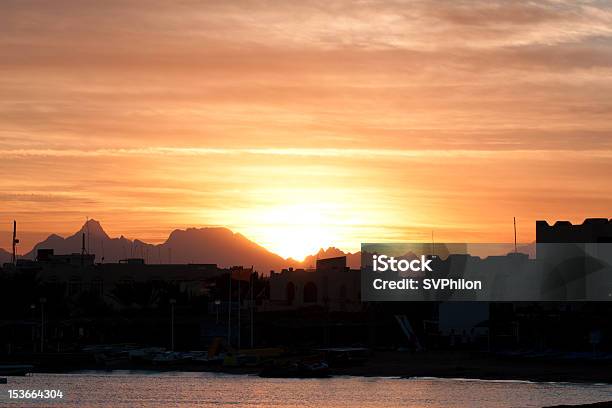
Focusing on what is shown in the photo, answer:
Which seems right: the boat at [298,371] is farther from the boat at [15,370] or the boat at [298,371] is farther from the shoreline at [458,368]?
the boat at [15,370]

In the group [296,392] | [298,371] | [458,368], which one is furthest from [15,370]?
[458,368]

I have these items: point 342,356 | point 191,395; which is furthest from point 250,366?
point 191,395

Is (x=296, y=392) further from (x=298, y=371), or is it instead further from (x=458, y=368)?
(x=458, y=368)

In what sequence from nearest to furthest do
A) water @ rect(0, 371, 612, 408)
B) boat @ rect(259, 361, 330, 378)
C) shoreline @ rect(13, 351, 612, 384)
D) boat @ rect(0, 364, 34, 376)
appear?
water @ rect(0, 371, 612, 408) < shoreline @ rect(13, 351, 612, 384) < boat @ rect(259, 361, 330, 378) < boat @ rect(0, 364, 34, 376)

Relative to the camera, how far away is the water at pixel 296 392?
135750mm

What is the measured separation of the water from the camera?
136 meters

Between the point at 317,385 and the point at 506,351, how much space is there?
39.7 metres

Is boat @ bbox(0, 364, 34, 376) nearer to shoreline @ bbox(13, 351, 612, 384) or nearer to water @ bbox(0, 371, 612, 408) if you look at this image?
water @ bbox(0, 371, 612, 408)

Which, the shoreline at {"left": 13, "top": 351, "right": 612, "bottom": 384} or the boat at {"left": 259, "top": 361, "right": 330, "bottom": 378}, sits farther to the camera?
the boat at {"left": 259, "top": 361, "right": 330, "bottom": 378}

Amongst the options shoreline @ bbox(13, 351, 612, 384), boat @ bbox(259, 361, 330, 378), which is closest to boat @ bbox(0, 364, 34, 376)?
shoreline @ bbox(13, 351, 612, 384)

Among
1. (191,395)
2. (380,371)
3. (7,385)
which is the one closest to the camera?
(191,395)

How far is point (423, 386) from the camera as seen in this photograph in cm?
15500

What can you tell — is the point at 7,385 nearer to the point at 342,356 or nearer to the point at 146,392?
the point at 146,392

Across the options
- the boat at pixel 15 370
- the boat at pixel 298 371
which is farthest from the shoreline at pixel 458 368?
the boat at pixel 15 370
